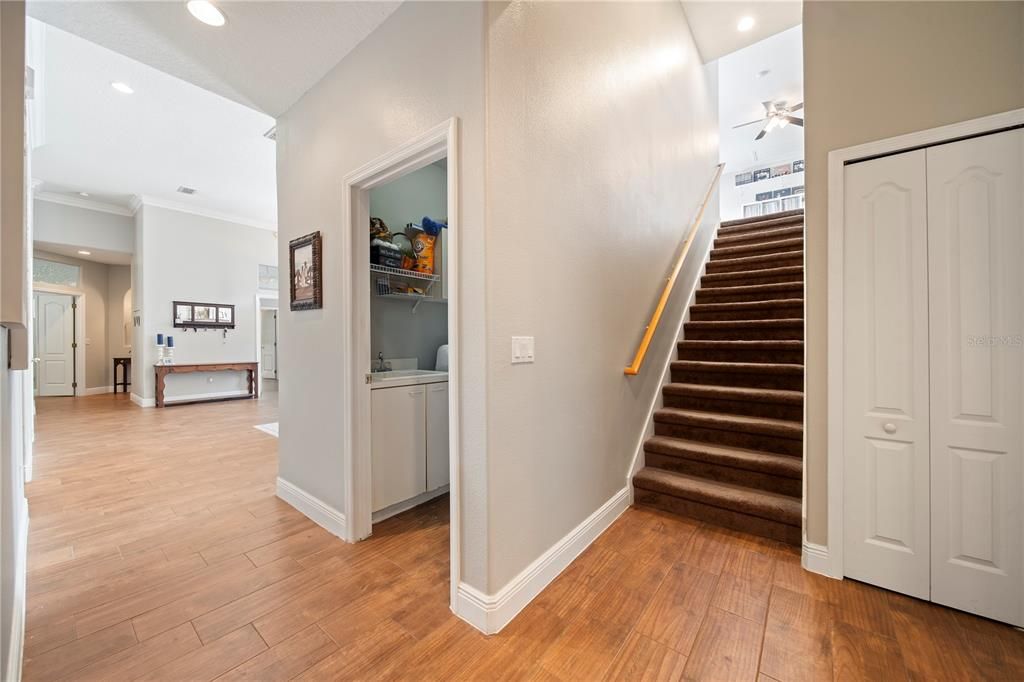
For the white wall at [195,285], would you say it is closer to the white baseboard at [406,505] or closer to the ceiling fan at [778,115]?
the white baseboard at [406,505]

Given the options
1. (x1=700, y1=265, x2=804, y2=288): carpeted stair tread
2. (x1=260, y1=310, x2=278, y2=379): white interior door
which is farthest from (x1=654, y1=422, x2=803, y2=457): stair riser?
(x1=260, y1=310, x2=278, y2=379): white interior door

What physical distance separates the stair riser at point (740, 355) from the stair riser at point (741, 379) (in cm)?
24

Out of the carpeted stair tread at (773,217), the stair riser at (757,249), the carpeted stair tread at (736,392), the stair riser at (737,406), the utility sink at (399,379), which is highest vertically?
the carpeted stair tread at (773,217)

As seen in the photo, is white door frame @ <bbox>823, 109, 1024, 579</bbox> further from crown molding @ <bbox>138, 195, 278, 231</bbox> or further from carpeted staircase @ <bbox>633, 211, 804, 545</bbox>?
crown molding @ <bbox>138, 195, 278, 231</bbox>

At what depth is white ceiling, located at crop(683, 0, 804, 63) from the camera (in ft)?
12.3

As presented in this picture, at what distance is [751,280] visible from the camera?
13.9 feet

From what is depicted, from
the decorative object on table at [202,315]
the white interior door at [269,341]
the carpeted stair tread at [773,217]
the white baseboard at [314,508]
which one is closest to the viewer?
the white baseboard at [314,508]

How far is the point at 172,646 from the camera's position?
160 cm

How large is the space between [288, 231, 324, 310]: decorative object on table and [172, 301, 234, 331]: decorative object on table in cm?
595

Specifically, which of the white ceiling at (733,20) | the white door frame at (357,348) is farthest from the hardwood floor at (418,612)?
the white ceiling at (733,20)

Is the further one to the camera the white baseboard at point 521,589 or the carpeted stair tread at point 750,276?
the carpeted stair tread at point 750,276

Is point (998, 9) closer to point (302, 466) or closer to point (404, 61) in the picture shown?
point (404, 61)

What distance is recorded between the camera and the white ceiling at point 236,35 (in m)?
2.06

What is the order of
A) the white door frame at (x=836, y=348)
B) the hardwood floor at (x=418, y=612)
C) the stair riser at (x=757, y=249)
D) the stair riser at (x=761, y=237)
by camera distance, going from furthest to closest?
the stair riser at (x=761, y=237)
the stair riser at (x=757, y=249)
the white door frame at (x=836, y=348)
the hardwood floor at (x=418, y=612)
